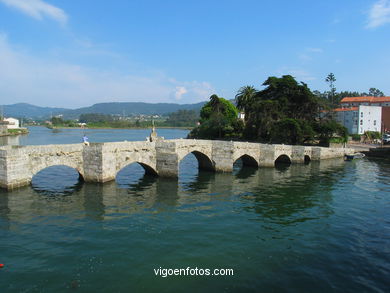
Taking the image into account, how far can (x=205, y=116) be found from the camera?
86000 mm

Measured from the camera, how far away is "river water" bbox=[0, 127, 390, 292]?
11.1 m

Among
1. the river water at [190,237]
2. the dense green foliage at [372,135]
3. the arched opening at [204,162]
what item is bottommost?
the river water at [190,237]

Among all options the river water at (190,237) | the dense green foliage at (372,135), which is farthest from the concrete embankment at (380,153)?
the river water at (190,237)

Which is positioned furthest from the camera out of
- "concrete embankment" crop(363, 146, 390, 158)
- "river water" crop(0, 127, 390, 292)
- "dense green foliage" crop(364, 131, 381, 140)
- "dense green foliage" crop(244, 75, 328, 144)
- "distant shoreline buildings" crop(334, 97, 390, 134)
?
"distant shoreline buildings" crop(334, 97, 390, 134)

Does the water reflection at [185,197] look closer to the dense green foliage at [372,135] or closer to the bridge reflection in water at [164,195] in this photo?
the bridge reflection in water at [164,195]

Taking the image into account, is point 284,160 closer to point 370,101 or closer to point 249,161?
point 249,161

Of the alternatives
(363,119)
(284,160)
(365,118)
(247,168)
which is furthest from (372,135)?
(247,168)

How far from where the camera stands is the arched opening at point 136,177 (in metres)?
26.8

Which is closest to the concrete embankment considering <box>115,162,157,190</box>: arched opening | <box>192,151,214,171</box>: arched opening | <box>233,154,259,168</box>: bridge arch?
<box>233,154,259,168</box>: bridge arch

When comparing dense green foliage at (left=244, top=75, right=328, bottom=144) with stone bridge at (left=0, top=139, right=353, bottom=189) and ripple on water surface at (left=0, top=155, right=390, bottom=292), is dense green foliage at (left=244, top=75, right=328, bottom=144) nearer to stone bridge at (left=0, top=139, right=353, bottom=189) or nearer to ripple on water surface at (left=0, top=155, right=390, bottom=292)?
stone bridge at (left=0, top=139, right=353, bottom=189)

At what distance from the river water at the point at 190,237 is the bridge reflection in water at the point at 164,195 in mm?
102

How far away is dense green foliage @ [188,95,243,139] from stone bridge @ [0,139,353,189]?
91.1 ft

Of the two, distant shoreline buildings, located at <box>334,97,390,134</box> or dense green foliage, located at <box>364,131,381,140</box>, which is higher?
distant shoreline buildings, located at <box>334,97,390,134</box>

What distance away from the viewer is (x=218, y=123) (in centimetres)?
7275
